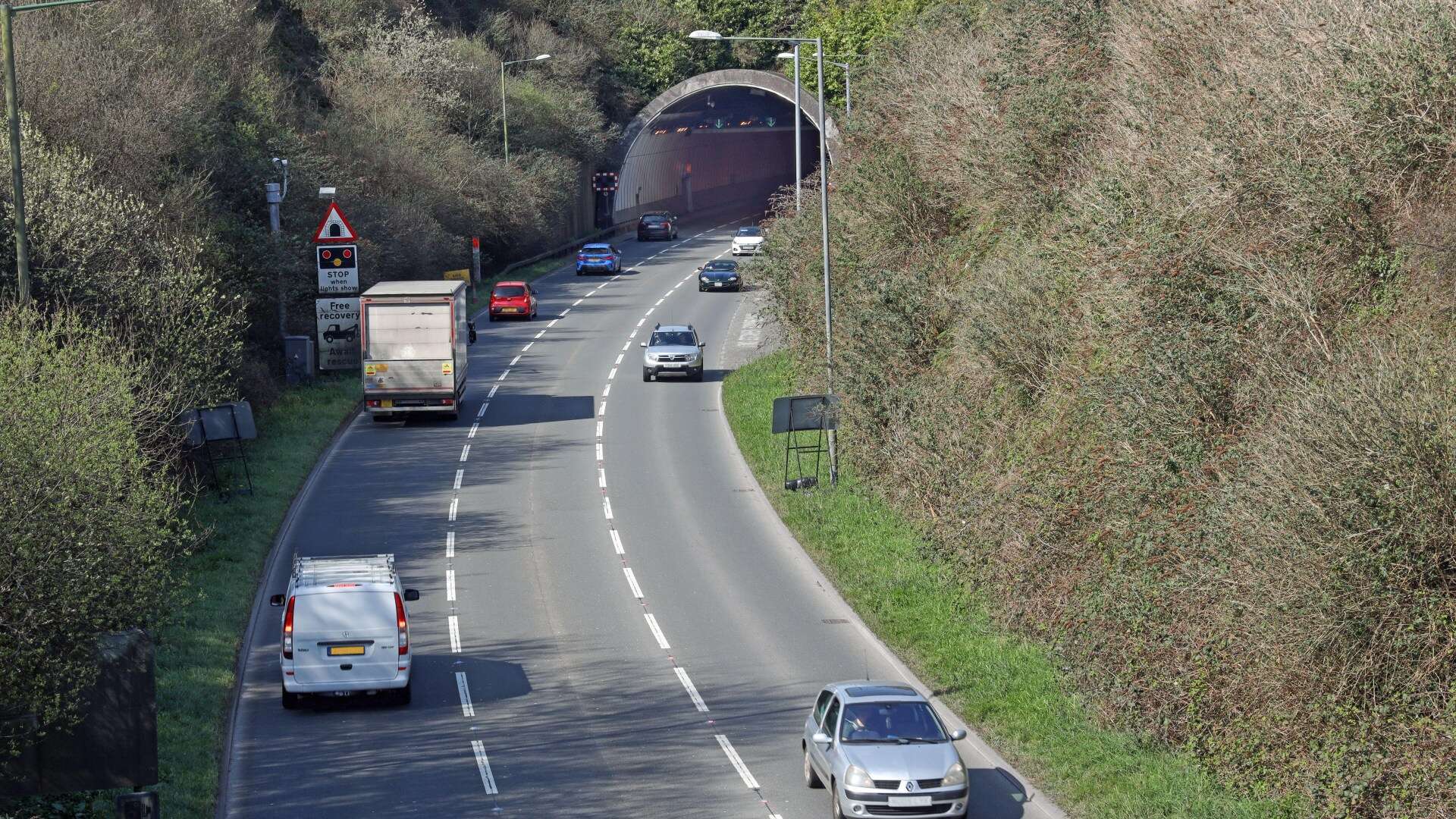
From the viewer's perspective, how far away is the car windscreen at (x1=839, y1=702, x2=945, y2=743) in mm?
16234

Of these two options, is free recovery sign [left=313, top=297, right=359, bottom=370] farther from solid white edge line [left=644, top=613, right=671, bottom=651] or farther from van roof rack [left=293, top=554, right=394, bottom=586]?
van roof rack [left=293, top=554, right=394, bottom=586]

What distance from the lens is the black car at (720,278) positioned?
6419cm

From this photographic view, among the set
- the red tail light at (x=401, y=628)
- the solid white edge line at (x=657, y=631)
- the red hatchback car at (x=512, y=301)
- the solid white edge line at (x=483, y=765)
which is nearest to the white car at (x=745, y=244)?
the red hatchback car at (x=512, y=301)

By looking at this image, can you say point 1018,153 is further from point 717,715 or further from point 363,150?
point 363,150

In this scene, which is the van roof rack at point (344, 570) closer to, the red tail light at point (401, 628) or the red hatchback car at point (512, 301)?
the red tail light at point (401, 628)

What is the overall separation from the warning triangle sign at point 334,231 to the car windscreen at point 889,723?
25.7 m

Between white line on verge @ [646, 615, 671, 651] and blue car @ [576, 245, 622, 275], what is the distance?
47.7 m


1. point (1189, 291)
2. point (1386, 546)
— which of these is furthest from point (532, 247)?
point (1386, 546)

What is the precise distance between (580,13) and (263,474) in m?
68.5

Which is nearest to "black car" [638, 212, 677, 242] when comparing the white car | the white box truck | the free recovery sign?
the white car

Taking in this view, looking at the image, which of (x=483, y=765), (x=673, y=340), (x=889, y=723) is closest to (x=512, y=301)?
(x=673, y=340)

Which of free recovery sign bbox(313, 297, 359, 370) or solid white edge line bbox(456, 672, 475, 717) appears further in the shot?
free recovery sign bbox(313, 297, 359, 370)

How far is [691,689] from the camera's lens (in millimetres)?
21500

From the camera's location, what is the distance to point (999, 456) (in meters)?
24.1
